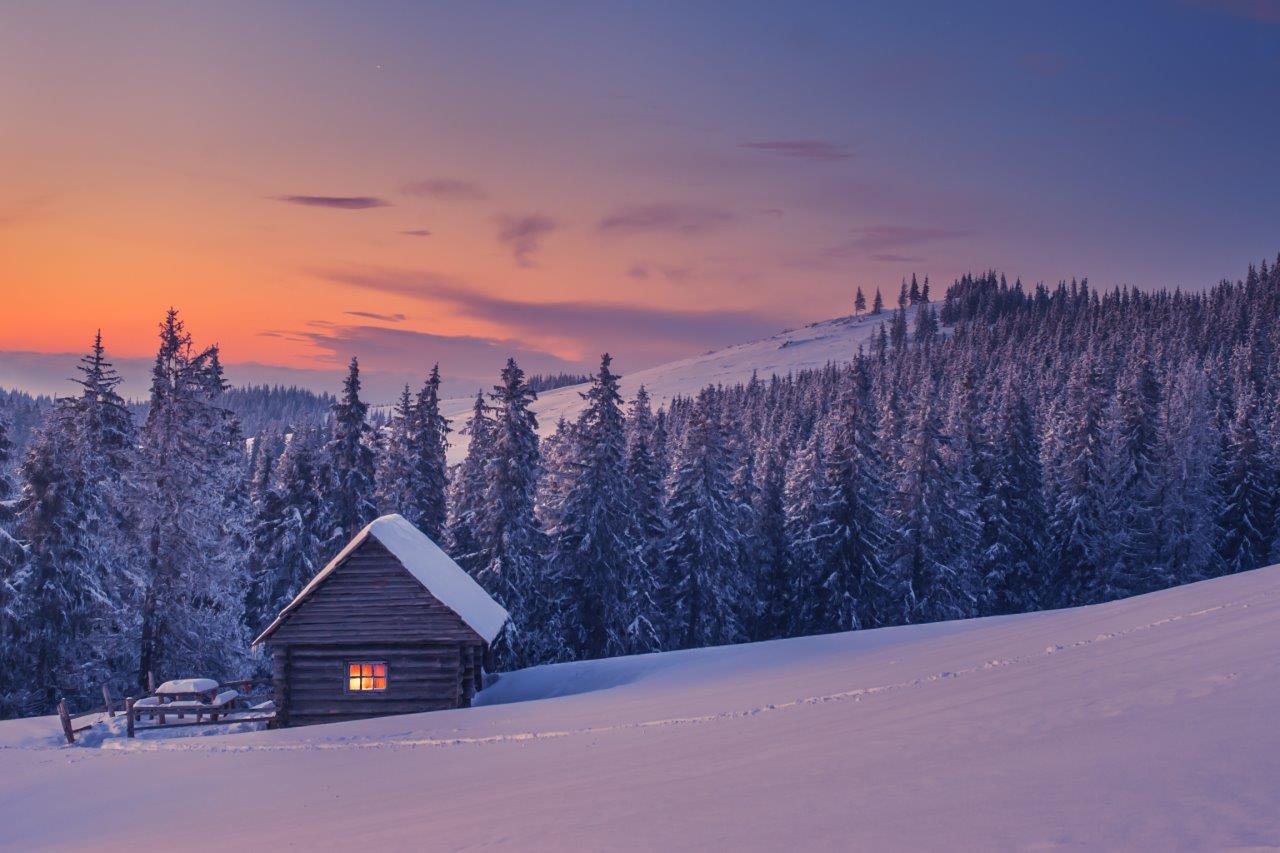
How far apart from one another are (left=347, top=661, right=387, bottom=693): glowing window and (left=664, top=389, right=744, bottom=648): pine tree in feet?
73.8

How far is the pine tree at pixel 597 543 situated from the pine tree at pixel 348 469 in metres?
10.6

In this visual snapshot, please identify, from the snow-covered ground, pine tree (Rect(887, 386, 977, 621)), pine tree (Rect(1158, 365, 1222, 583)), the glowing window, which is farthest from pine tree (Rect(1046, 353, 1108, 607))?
the glowing window

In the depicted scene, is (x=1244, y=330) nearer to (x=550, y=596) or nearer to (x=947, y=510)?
(x=947, y=510)

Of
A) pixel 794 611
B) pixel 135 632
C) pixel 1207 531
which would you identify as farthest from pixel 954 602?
pixel 135 632

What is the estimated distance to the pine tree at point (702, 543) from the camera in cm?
4778

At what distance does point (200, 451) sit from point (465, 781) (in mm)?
27882

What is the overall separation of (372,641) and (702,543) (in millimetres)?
23428

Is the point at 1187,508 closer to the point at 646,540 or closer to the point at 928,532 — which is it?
the point at 928,532

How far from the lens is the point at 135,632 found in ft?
122

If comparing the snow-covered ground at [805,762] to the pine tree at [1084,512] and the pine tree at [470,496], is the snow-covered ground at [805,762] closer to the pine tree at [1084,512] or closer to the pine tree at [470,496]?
the pine tree at [470,496]

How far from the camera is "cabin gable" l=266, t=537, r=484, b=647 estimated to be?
91.2ft

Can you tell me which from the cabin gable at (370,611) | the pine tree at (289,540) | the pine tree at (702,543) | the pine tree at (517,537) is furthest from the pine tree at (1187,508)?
the pine tree at (289,540)

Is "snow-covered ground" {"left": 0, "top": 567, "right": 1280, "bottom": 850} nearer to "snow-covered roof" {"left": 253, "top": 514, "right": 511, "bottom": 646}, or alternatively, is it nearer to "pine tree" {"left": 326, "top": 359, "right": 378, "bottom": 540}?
"snow-covered roof" {"left": 253, "top": 514, "right": 511, "bottom": 646}

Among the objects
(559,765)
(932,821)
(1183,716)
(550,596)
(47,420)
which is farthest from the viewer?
(550,596)
